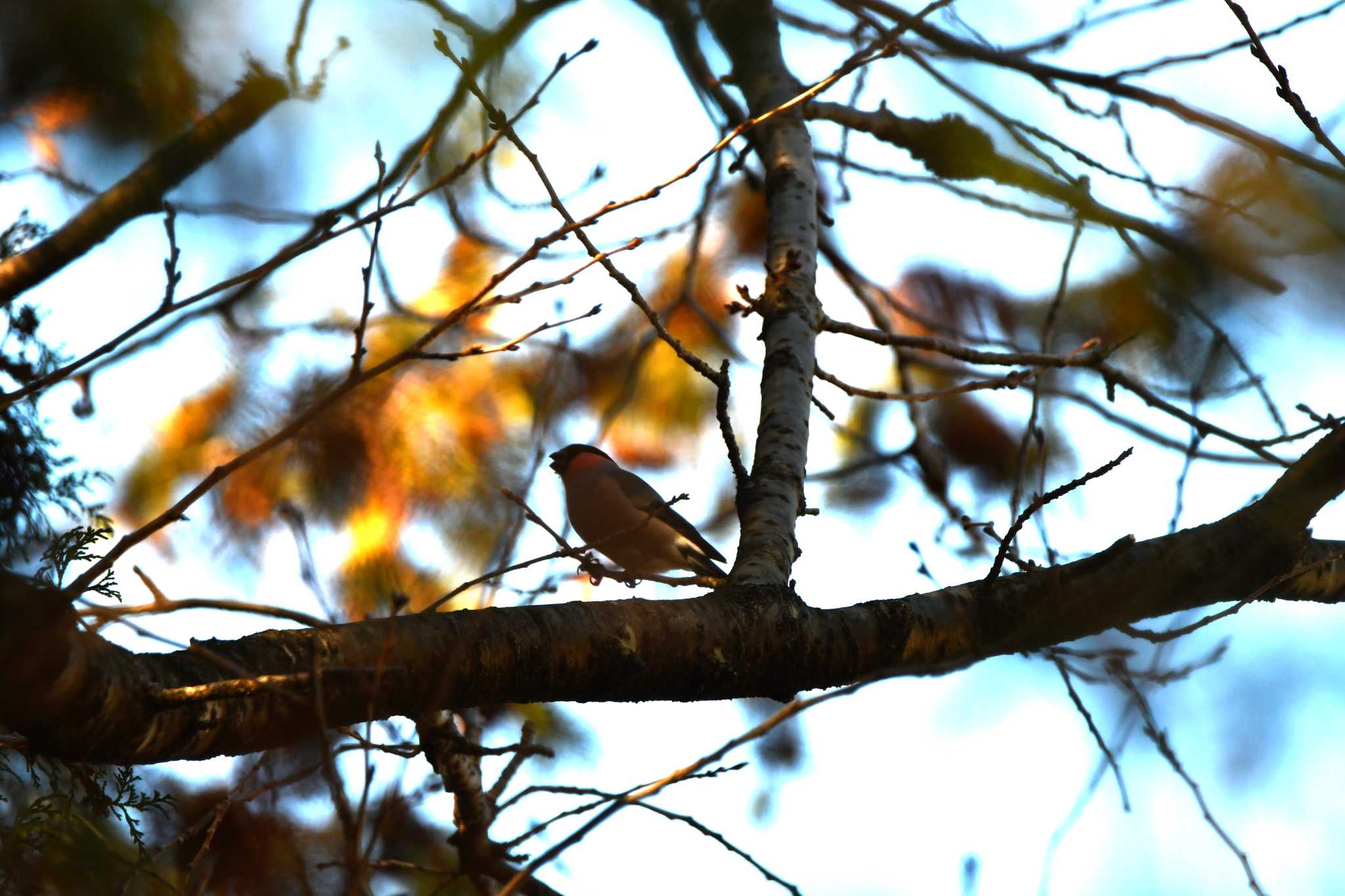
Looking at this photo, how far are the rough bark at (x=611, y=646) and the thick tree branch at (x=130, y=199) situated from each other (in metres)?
1.35

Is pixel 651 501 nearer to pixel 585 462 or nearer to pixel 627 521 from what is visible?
pixel 627 521

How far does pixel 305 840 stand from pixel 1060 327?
2823mm

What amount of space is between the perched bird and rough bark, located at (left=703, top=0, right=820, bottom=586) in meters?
1.44

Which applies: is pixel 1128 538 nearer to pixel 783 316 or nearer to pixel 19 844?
pixel 783 316

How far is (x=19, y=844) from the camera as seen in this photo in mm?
1720

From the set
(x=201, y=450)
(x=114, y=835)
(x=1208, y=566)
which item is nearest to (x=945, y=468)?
(x=1208, y=566)

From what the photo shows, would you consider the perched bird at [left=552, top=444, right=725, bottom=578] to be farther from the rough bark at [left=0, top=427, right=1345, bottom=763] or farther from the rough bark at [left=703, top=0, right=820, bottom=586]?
the rough bark at [left=0, top=427, right=1345, bottom=763]

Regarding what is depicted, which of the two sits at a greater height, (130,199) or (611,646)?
(130,199)

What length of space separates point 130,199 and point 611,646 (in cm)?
188

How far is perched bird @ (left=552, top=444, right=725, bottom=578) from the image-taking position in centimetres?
460

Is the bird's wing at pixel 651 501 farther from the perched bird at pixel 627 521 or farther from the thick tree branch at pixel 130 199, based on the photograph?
the thick tree branch at pixel 130 199

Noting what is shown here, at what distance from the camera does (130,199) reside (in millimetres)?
2930

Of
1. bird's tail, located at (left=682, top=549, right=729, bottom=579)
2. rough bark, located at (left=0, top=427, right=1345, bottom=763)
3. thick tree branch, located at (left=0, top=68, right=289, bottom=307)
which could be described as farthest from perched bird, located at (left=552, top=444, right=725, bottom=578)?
rough bark, located at (left=0, top=427, right=1345, bottom=763)

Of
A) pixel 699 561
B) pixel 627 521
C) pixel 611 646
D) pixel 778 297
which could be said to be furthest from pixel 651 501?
pixel 611 646
